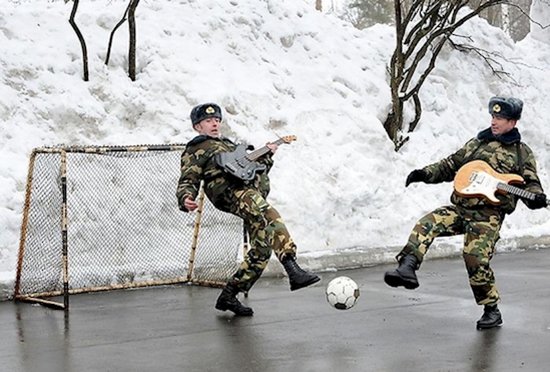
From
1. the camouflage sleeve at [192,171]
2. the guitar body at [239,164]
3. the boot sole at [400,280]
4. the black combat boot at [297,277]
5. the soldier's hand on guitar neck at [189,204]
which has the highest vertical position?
the guitar body at [239,164]

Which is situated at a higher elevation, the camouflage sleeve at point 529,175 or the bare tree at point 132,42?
the camouflage sleeve at point 529,175

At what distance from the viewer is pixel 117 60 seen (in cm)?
1527

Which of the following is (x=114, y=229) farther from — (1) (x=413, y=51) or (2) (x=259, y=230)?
(1) (x=413, y=51)

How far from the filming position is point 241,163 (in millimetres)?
9047

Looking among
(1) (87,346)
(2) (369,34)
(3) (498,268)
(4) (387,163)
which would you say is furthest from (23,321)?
(2) (369,34)

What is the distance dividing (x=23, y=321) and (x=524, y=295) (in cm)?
480

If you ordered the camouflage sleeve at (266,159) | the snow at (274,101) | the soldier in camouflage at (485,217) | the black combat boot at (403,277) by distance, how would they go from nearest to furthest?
the black combat boot at (403,277) → the soldier in camouflage at (485,217) → the camouflage sleeve at (266,159) → the snow at (274,101)

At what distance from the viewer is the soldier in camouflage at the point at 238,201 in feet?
28.8

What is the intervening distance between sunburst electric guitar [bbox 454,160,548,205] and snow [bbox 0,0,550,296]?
14.1 feet

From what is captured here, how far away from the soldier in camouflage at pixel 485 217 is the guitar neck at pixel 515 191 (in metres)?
0.05

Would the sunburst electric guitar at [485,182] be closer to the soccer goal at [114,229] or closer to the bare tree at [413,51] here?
the soccer goal at [114,229]

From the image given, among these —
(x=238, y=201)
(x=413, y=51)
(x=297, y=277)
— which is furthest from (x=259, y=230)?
(x=413, y=51)

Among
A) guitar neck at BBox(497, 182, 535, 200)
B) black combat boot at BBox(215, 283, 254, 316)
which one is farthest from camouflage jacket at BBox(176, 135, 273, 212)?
guitar neck at BBox(497, 182, 535, 200)

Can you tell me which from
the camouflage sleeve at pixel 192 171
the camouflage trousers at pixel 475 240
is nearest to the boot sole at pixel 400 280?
the camouflage trousers at pixel 475 240
